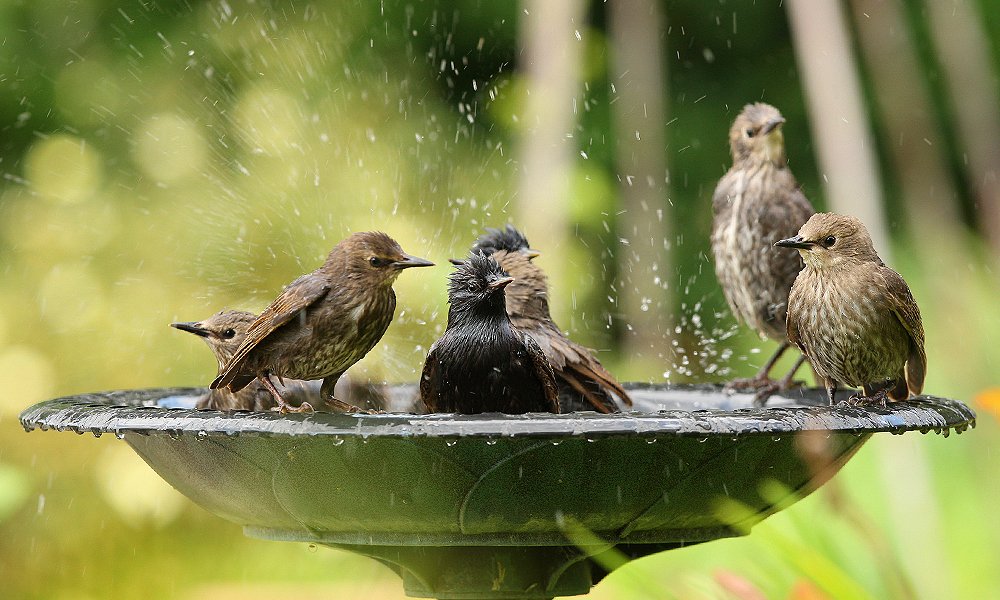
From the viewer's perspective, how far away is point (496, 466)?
2299 mm

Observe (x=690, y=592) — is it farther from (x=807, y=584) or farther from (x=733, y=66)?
(x=733, y=66)

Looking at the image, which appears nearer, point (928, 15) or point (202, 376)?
point (202, 376)

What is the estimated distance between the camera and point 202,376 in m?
6.64

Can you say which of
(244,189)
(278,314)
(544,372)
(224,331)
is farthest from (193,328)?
(244,189)

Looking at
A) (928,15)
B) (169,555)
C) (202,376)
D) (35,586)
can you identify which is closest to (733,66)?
(928,15)

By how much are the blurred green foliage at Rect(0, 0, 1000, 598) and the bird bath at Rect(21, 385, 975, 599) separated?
10.4ft

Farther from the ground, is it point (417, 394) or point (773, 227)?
point (773, 227)

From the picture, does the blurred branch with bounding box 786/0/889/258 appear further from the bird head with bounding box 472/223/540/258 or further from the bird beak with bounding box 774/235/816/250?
the bird beak with bounding box 774/235/816/250

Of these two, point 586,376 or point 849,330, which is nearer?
point 849,330

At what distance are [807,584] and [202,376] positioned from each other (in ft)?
15.7

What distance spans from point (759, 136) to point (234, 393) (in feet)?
6.79

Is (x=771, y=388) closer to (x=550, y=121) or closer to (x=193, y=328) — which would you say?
(x=193, y=328)

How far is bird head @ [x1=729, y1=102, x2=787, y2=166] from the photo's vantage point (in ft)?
14.1

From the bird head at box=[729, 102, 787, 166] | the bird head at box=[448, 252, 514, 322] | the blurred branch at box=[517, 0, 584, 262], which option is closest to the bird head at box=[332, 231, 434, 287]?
the bird head at box=[448, 252, 514, 322]
